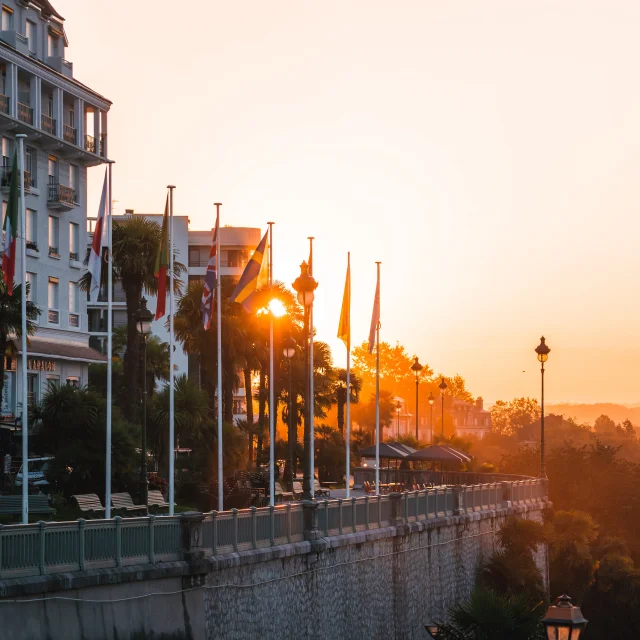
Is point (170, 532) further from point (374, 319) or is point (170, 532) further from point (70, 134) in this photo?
point (70, 134)

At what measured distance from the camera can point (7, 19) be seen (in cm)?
5700

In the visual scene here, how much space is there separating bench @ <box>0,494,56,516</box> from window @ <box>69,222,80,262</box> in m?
26.9

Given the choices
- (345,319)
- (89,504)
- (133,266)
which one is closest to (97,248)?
(89,504)

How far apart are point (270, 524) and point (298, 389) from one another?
61.0m

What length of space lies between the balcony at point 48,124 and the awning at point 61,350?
914cm

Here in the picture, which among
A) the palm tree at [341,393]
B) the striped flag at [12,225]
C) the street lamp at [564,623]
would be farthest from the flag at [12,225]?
the palm tree at [341,393]

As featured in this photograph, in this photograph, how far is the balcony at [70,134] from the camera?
60.3 metres

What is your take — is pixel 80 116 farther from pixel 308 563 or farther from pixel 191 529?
pixel 191 529

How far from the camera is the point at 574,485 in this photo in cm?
8919

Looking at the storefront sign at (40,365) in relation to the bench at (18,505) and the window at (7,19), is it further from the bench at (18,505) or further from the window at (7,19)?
the bench at (18,505)

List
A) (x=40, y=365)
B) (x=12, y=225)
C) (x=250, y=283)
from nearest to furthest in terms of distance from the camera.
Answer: (x=12, y=225)
(x=250, y=283)
(x=40, y=365)

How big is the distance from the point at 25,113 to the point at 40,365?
1133 cm

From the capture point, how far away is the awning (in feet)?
191

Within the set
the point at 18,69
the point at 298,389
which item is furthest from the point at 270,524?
the point at 298,389
